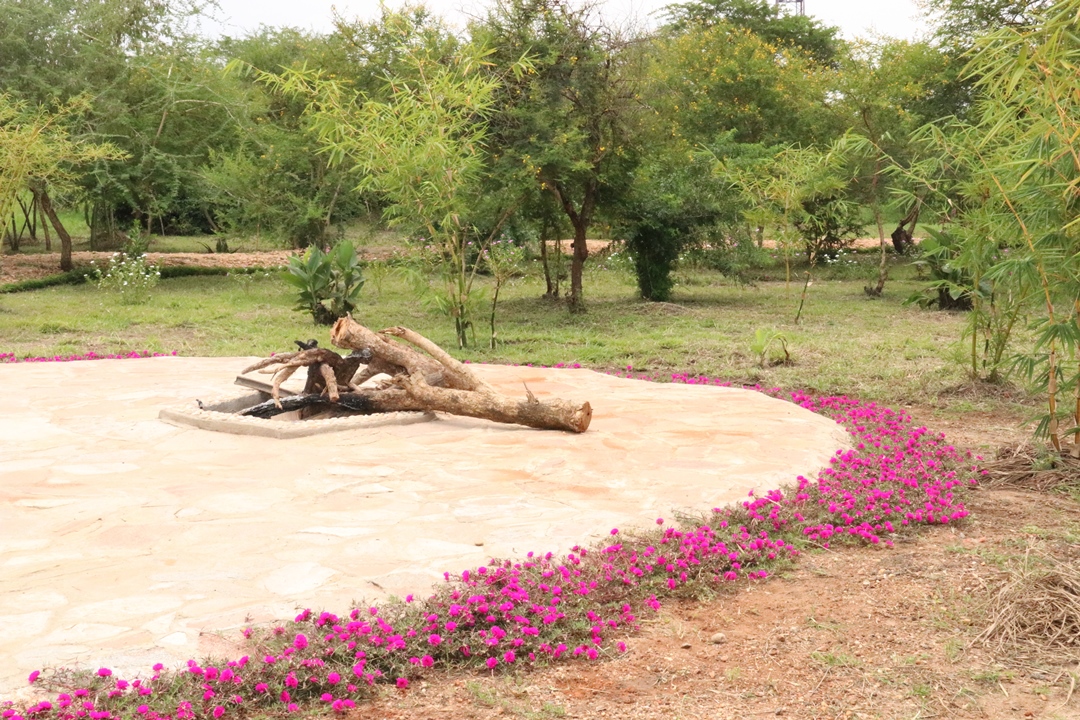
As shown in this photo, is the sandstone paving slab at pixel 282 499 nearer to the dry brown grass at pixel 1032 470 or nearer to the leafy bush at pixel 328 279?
the dry brown grass at pixel 1032 470

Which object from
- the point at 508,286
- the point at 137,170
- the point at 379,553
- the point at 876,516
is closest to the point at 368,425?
the point at 379,553

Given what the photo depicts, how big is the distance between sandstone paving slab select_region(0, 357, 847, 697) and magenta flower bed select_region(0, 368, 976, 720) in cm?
15

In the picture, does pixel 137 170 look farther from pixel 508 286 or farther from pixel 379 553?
pixel 379 553

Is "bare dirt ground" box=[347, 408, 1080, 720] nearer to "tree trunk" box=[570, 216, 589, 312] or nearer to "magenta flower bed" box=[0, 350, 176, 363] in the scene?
"magenta flower bed" box=[0, 350, 176, 363]

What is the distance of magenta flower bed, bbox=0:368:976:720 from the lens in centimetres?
289

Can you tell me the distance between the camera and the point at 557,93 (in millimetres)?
11625

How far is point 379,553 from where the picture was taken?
13.0 feet

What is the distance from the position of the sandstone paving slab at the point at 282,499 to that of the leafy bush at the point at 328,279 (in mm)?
4140

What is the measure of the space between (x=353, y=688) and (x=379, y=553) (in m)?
0.99

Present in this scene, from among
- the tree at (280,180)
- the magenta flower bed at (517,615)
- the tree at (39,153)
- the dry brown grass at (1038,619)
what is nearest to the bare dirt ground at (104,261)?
the tree at (39,153)

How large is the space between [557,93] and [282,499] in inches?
316

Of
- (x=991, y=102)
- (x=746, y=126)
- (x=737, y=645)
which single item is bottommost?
(x=737, y=645)

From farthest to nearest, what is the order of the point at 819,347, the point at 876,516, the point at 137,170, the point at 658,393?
the point at 137,170
the point at 819,347
the point at 658,393
the point at 876,516

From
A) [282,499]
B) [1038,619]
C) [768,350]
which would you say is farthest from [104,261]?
[1038,619]
